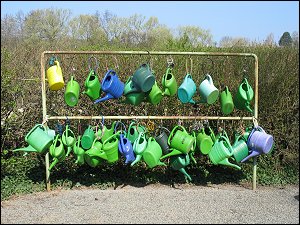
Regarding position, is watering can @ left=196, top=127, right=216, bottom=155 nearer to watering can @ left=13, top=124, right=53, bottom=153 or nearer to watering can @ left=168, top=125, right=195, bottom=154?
watering can @ left=168, top=125, right=195, bottom=154

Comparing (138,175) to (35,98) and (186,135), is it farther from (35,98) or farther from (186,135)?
(35,98)

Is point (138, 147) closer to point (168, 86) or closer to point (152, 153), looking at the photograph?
point (152, 153)

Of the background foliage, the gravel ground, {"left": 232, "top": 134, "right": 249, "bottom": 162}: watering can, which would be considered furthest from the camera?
the background foliage

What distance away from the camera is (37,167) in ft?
14.6

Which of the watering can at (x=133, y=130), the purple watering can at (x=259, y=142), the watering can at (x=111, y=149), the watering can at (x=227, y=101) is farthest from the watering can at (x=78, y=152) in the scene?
the purple watering can at (x=259, y=142)

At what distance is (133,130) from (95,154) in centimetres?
51

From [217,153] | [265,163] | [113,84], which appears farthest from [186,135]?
[265,163]

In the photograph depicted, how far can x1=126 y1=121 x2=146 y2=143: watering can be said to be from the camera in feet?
12.9

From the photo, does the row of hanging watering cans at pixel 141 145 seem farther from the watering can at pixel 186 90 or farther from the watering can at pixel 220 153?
the watering can at pixel 186 90

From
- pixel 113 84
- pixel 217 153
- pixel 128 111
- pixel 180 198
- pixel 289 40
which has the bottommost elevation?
pixel 180 198

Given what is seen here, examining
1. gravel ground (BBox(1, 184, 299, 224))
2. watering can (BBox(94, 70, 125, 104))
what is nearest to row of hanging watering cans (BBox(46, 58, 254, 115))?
watering can (BBox(94, 70, 125, 104))

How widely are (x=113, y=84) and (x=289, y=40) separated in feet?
9.11

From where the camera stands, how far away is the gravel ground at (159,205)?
3.31 m

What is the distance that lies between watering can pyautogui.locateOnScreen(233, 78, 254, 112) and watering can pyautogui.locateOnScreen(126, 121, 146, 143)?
1.08 meters
